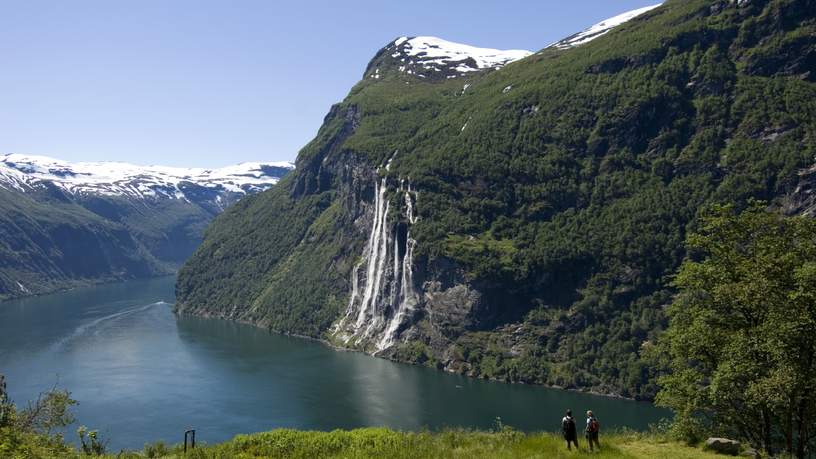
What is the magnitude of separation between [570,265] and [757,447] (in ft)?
381

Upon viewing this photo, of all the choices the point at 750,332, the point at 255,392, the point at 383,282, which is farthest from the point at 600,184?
the point at 750,332

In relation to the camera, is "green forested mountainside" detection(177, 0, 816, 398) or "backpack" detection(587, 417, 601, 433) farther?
"green forested mountainside" detection(177, 0, 816, 398)

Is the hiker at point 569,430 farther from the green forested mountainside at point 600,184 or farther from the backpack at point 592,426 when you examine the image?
the green forested mountainside at point 600,184

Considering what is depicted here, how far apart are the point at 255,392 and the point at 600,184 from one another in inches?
3483

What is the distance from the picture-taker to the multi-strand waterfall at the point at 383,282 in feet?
514

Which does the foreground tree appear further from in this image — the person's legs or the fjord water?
the fjord water

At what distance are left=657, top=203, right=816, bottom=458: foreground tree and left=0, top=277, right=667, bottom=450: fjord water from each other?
6048 cm

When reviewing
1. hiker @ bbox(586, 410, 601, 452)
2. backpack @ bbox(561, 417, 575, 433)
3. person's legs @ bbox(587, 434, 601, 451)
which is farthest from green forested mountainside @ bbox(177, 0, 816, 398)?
backpack @ bbox(561, 417, 575, 433)

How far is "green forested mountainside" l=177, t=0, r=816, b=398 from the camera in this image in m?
131

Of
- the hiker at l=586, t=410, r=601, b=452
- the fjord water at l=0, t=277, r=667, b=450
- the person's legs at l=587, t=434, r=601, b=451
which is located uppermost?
the hiker at l=586, t=410, r=601, b=452

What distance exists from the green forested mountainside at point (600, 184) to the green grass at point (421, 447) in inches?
3729

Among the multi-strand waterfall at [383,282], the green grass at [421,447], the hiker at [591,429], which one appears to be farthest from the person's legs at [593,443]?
the multi-strand waterfall at [383,282]

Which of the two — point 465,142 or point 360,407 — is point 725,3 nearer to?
point 465,142

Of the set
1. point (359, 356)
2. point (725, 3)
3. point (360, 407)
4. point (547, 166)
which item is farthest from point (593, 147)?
point (360, 407)
